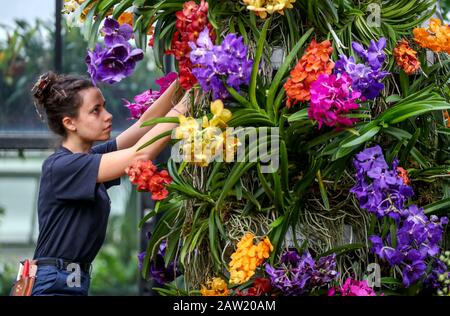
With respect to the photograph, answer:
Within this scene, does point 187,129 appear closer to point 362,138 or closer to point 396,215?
point 362,138

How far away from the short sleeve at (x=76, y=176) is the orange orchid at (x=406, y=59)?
85cm

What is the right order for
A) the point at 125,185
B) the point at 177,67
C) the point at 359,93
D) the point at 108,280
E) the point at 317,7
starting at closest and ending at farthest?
the point at 359,93 < the point at 317,7 < the point at 177,67 < the point at 125,185 < the point at 108,280

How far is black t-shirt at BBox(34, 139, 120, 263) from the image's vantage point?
2449 millimetres

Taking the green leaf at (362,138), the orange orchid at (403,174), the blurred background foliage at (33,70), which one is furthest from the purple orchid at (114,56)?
the blurred background foliage at (33,70)

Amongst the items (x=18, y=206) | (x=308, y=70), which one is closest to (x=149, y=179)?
(x=308, y=70)

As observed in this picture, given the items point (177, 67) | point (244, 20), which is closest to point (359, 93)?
point (244, 20)

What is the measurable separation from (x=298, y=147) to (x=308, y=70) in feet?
0.72

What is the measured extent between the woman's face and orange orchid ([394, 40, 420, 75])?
86cm

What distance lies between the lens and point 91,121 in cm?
260

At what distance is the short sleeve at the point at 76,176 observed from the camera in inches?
95.9

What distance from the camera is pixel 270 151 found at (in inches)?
85.9

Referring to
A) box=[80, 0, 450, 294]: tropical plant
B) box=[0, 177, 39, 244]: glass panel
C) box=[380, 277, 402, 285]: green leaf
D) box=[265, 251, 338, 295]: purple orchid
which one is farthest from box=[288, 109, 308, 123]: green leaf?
box=[0, 177, 39, 244]: glass panel
